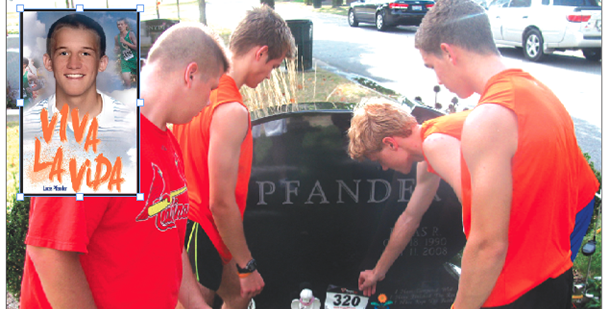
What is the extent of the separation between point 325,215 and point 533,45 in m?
1.14

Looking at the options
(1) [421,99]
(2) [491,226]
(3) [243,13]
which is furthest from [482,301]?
(3) [243,13]

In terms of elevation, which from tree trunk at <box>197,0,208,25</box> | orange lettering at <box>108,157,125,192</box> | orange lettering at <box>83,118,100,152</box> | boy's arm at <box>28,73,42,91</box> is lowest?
orange lettering at <box>108,157,125,192</box>

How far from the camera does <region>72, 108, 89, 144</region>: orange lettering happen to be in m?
1.47

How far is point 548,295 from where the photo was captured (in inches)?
75.0

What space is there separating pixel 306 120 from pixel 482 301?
1.05 m

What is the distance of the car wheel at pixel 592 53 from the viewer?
1.92 metres

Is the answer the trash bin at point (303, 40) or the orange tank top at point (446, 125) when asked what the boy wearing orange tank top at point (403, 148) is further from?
the trash bin at point (303, 40)

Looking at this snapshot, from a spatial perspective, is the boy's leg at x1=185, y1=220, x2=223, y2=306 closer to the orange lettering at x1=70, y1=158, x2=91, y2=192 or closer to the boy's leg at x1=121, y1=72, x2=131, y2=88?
the orange lettering at x1=70, y1=158, x2=91, y2=192

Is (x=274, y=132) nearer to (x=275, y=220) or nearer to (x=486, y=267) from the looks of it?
(x=275, y=220)

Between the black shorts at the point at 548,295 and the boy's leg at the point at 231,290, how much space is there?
1140mm

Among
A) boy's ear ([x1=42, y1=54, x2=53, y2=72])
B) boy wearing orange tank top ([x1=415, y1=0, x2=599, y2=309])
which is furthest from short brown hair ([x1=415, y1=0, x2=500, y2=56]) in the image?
boy's ear ([x1=42, y1=54, x2=53, y2=72])

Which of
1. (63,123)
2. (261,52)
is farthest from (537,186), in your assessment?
(63,123)

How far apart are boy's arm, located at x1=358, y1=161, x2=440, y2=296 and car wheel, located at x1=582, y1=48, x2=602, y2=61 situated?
2.62ft

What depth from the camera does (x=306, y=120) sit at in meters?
2.12
